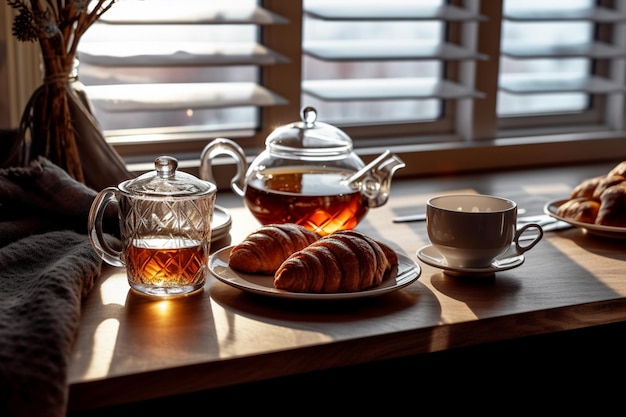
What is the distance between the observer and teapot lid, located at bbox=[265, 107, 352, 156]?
54.8 inches

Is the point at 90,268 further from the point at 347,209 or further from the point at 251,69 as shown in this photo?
the point at 251,69

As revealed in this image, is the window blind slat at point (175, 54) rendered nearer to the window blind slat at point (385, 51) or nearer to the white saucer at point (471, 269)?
the window blind slat at point (385, 51)

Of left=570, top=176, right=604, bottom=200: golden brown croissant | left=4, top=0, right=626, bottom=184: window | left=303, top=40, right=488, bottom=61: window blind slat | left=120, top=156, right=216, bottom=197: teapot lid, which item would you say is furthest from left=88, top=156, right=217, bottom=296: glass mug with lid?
left=303, top=40, right=488, bottom=61: window blind slat

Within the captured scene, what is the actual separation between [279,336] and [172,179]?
258mm

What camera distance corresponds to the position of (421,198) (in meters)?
1.73

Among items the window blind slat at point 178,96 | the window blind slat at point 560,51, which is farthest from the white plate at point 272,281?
the window blind slat at point 560,51

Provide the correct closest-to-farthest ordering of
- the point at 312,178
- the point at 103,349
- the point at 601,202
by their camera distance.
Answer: the point at 103,349
the point at 312,178
the point at 601,202

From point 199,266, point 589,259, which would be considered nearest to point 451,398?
point 589,259

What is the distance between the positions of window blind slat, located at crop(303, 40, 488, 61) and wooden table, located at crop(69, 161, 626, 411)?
2.05ft

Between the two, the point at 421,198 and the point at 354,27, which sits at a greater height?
the point at 354,27

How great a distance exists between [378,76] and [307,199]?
0.81 m

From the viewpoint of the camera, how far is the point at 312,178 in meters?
1.37

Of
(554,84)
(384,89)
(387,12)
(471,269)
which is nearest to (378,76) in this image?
(384,89)

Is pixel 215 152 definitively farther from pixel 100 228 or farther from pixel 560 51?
pixel 560 51
